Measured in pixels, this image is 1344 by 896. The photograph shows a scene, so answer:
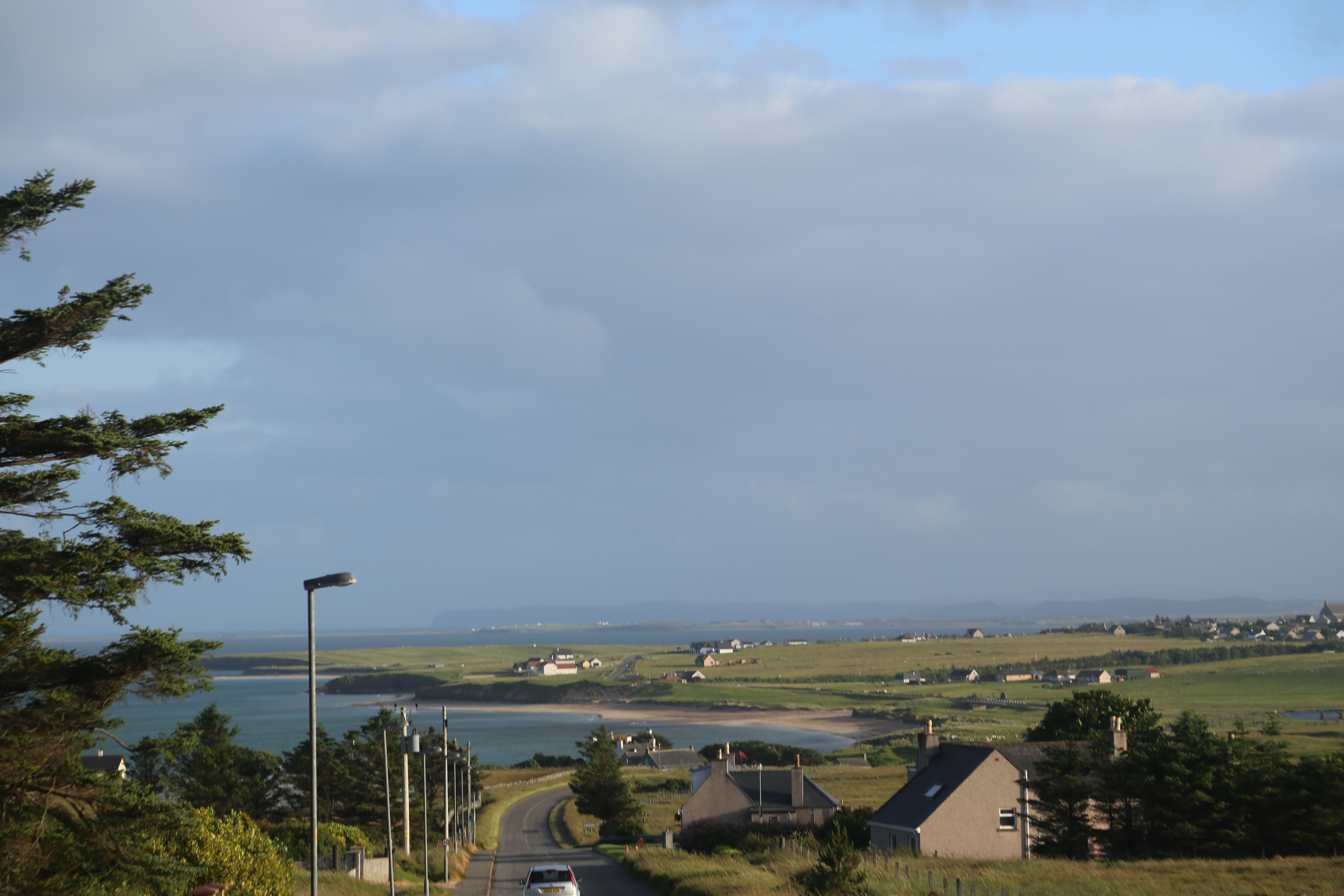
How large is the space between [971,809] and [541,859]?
2666 cm

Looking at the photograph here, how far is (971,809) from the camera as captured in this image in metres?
49.6

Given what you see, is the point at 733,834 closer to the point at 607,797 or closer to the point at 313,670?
the point at 607,797

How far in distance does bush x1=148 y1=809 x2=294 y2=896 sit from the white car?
324 inches

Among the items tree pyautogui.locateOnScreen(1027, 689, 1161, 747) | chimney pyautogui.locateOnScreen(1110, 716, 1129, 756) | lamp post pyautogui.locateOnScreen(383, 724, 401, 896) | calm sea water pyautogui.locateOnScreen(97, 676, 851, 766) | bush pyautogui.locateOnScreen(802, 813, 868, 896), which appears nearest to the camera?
bush pyautogui.locateOnScreen(802, 813, 868, 896)

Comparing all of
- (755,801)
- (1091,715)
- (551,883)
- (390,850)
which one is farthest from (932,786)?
(390,850)

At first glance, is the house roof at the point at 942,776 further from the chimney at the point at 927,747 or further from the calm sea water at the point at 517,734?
the calm sea water at the point at 517,734

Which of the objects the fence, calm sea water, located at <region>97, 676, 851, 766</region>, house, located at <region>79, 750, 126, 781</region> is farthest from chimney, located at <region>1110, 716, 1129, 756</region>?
calm sea water, located at <region>97, 676, 851, 766</region>

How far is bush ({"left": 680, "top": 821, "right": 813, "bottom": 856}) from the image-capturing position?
2427 inches

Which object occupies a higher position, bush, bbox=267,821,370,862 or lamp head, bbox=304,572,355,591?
lamp head, bbox=304,572,355,591

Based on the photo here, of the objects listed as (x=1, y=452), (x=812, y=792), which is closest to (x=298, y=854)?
(x=1, y=452)

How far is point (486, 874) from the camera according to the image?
52656mm

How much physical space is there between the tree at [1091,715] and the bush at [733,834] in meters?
17.9

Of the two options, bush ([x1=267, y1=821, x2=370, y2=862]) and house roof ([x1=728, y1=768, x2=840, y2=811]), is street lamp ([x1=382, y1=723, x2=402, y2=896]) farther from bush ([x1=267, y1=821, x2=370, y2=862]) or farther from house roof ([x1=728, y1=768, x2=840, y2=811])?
house roof ([x1=728, y1=768, x2=840, y2=811])

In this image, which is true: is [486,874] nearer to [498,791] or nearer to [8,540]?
[8,540]
